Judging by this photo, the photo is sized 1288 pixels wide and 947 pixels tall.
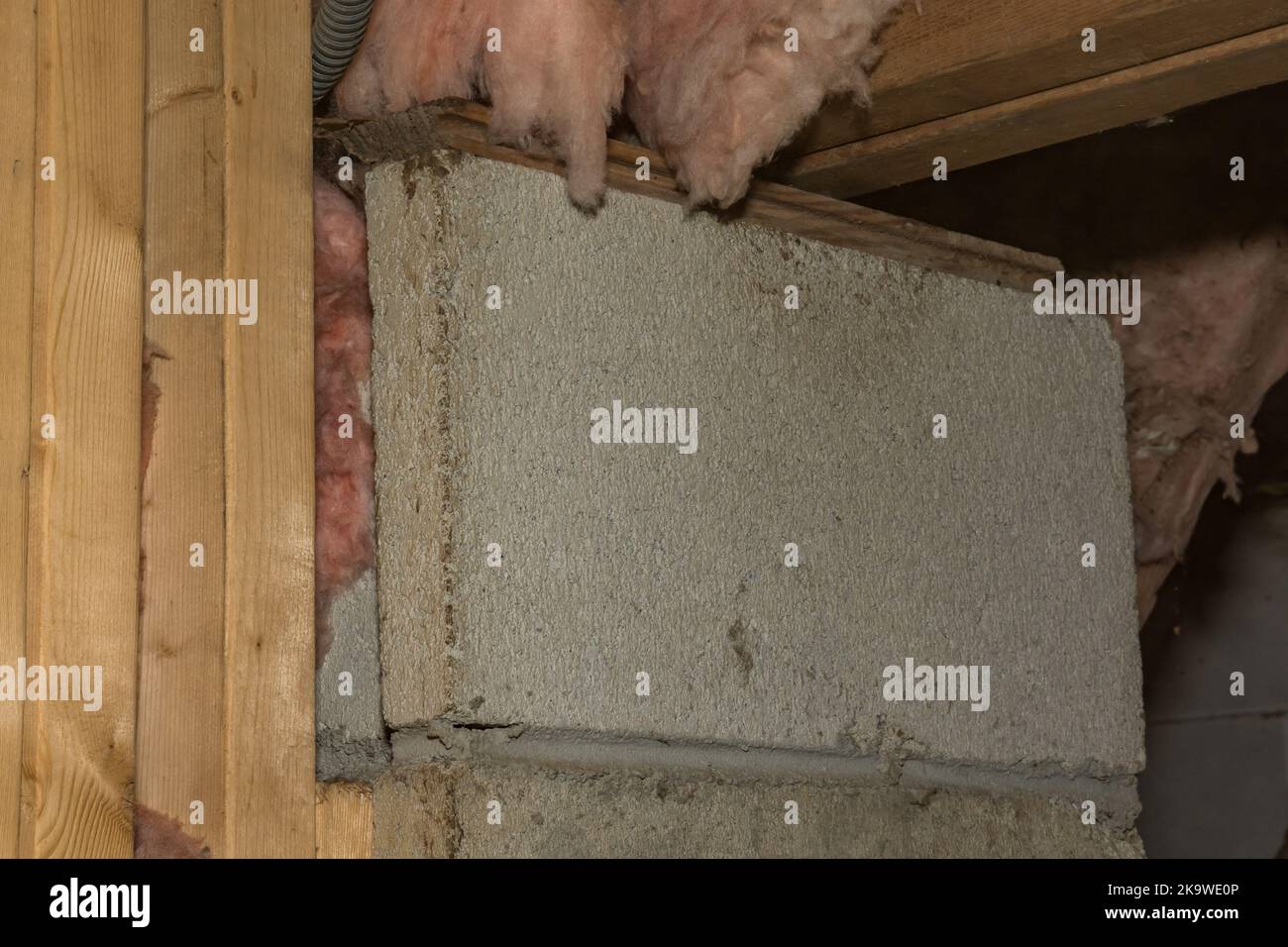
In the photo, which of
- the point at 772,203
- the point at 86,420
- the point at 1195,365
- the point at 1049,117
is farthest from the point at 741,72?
the point at 1195,365

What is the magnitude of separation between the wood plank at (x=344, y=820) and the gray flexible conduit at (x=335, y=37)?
2.25ft

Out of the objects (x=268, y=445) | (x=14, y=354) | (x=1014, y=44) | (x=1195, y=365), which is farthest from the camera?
(x=1195, y=365)

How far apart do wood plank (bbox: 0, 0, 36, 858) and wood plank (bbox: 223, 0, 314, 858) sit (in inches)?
6.6

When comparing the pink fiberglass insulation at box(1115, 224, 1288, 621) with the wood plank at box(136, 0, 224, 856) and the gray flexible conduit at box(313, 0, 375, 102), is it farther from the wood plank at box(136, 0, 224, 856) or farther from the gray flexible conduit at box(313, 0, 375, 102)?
the wood plank at box(136, 0, 224, 856)

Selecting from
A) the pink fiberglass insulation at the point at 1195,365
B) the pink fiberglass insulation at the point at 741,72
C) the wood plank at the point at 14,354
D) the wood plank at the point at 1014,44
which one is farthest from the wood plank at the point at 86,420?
the pink fiberglass insulation at the point at 1195,365

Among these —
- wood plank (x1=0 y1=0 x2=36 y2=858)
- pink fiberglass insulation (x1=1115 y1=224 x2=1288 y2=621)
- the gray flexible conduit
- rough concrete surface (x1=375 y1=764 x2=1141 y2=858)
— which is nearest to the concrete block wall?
rough concrete surface (x1=375 y1=764 x2=1141 y2=858)

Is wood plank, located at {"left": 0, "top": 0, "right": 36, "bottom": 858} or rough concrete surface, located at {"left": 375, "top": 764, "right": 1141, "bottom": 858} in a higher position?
wood plank, located at {"left": 0, "top": 0, "right": 36, "bottom": 858}

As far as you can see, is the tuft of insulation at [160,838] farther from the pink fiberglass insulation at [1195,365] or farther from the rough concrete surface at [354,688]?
the pink fiberglass insulation at [1195,365]

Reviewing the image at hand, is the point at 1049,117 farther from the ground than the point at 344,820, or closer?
farther from the ground

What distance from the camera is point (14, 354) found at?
1162mm

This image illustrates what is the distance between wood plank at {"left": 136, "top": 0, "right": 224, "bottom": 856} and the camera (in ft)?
3.93

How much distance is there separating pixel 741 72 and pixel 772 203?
18 cm

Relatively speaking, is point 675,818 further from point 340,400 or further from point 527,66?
point 527,66
